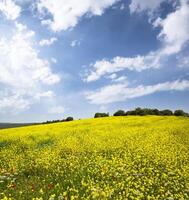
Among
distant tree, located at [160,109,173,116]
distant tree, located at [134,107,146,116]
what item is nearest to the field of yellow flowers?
distant tree, located at [134,107,146,116]

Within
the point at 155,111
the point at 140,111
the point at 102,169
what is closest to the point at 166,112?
the point at 155,111

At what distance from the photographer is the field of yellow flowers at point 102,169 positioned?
12344 millimetres

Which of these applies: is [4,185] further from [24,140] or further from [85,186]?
[24,140]

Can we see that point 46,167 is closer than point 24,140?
Yes

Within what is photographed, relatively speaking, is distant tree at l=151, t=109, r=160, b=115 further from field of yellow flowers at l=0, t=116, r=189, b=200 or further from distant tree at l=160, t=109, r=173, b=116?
field of yellow flowers at l=0, t=116, r=189, b=200

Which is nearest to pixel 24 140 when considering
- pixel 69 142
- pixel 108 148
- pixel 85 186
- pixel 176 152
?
pixel 69 142

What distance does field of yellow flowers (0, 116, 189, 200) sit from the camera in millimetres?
12344

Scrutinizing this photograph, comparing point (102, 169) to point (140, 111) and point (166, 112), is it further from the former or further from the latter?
point (166, 112)

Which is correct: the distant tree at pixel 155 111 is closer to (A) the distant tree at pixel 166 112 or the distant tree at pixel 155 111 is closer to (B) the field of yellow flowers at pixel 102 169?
(A) the distant tree at pixel 166 112

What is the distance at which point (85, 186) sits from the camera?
515 inches

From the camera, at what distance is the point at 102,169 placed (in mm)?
15234

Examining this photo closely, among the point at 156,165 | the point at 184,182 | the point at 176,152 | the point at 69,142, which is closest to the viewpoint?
the point at 184,182

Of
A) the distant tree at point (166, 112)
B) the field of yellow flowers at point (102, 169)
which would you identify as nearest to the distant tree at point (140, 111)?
the distant tree at point (166, 112)

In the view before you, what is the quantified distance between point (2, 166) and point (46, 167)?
261 centimetres
